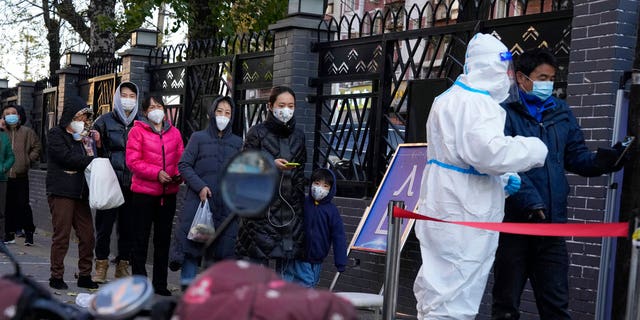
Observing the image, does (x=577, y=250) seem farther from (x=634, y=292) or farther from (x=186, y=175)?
(x=186, y=175)

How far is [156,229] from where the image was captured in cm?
1047

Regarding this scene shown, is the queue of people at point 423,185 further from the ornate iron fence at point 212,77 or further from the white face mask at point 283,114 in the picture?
the ornate iron fence at point 212,77

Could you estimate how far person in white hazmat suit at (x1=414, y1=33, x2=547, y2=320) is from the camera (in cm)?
588

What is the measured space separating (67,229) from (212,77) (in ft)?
13.4

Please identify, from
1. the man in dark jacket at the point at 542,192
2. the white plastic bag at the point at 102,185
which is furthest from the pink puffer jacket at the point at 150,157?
the man in dark jacket at the point at 542,192

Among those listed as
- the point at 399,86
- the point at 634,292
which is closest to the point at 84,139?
the point at 399,86

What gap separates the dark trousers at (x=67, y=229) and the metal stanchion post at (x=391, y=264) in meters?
4.47

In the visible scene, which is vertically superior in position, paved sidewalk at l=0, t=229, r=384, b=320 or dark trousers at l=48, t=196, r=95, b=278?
dark trousers at l=48, t=196, r=95, b=278

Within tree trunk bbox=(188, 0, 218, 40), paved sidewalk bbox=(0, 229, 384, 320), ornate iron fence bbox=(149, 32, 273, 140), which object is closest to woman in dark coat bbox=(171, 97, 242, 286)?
paved sidewalk bbox=(0, 229, 384, 320)

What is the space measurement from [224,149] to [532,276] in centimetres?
393

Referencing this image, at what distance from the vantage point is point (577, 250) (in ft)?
25.5

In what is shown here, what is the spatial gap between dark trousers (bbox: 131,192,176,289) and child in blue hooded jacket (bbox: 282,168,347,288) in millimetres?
2008

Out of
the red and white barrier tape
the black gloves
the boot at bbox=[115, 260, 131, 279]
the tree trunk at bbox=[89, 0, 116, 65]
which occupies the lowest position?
the boot at bbox=[115, 260, 131, 279]

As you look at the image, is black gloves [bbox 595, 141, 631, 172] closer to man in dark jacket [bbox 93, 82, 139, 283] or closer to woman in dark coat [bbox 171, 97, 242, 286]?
woman in dark coat [bbox 171, 97, 242, 286]
